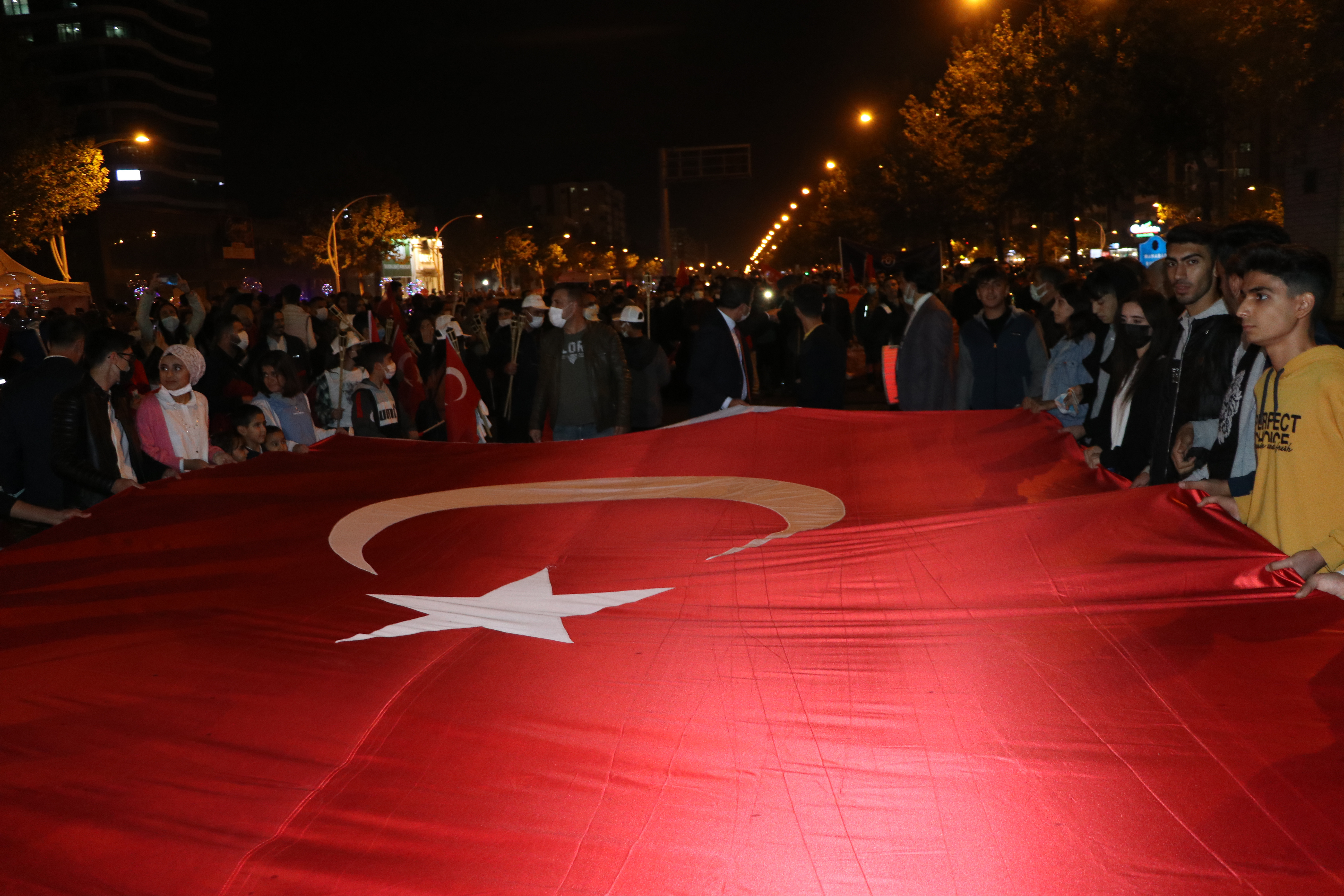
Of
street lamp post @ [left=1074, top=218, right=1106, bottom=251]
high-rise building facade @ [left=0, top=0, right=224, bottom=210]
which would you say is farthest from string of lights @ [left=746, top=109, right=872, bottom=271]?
high-rise building facade @ [left=0, top=0, right=224, bottom=210]

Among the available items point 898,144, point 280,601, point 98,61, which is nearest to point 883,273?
point 280,601

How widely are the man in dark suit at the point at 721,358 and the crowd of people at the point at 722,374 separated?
19 mm

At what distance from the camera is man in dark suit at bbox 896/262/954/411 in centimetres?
928

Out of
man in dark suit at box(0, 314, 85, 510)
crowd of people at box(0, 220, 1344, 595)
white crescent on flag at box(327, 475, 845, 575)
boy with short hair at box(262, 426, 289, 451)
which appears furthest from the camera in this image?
boy with short hair at box(262, 426, 289, 451)

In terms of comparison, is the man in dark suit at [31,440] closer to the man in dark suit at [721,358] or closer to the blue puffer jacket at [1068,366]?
the man in dark suit at [721,358]

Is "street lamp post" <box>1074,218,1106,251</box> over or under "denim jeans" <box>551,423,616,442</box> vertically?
over

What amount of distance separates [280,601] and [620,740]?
2042 mm

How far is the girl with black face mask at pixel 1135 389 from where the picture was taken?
5812 mm

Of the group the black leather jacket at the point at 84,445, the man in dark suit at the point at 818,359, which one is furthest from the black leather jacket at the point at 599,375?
the black leather jacket at the point at 84,445

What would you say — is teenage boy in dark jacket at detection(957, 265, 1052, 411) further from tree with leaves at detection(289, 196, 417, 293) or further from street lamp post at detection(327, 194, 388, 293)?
tree with leaves at detection(289, 196, 417, 293)

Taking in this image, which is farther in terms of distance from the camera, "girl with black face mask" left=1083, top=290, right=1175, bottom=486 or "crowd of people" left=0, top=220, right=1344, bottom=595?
"girl with black face mask" left=1083, top=290, right=1175, bottom=486

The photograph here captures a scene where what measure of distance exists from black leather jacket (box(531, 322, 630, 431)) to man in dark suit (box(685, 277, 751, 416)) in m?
0.71

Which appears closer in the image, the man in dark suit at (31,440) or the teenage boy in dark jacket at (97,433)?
the teenage boy in dark jacket at (97,433)

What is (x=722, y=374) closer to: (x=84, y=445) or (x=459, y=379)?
(x=459, y=379)
